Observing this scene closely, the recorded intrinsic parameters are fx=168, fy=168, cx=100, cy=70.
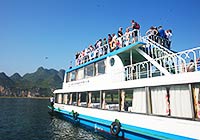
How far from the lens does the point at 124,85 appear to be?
9672 mm

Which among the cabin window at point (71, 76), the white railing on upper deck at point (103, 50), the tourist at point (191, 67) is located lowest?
the tourist at point (191, 67)

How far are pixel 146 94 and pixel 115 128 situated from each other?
9.65 feet

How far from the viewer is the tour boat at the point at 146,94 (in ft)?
21.5

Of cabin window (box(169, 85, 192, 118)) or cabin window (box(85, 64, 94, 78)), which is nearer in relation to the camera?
cabin window (box(169, 85, 192, 118))

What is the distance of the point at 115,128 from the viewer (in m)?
9.62

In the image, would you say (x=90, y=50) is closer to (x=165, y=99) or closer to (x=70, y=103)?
(x=70, y=103)

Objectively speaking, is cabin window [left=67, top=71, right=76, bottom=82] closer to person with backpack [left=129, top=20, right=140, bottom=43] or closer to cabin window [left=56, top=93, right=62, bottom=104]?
cabin window [left=56, top=93, right=62, bottom=104]

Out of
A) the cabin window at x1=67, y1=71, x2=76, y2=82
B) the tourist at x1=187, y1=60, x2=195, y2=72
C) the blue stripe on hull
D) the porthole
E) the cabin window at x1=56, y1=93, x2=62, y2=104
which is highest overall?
the porthole

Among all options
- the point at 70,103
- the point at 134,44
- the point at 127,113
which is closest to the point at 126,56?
the point at 134,44

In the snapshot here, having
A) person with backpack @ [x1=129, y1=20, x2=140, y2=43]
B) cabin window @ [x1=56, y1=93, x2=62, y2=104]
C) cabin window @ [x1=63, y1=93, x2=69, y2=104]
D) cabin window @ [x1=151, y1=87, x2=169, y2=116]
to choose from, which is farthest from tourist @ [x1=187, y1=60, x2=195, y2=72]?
cabin window @ [x1=56, y1=93, x2=62, y2=104]

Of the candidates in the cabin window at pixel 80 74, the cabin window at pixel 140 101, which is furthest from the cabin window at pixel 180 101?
the cabin window at pixel 80 74

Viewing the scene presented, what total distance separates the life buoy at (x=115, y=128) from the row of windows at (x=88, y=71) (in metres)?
4.42

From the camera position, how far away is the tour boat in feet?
21.5

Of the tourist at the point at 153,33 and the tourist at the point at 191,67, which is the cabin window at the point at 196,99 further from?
the tourist at the point at 153,33
